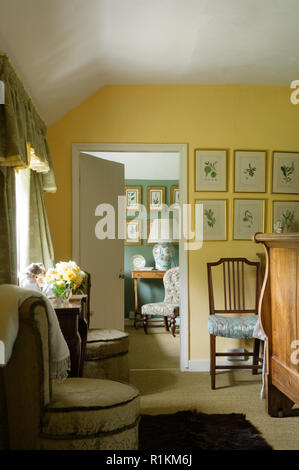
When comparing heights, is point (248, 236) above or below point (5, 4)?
below

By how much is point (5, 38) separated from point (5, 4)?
0.25m

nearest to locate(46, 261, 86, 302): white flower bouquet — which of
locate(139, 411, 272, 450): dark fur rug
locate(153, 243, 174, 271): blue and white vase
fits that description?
locate(139, 411, 272, 450): dark fur rug

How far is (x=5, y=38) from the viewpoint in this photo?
7.26 ft

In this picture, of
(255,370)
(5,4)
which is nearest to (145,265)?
(255,370)

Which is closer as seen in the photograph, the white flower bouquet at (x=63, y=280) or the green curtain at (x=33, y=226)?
the white flower bouquet at (x=63, y=280)

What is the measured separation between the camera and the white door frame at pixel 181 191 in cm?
403

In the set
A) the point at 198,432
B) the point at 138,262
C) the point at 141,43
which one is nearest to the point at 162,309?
the point at 138,262

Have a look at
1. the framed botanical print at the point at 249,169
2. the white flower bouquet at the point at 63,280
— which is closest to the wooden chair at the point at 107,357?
the white flower bouquet at the point at 63,280

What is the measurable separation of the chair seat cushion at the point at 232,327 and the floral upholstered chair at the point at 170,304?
2.13 m

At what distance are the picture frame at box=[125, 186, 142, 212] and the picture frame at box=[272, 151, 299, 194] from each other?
2.70 m

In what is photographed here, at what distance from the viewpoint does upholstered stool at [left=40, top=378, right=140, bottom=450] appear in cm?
182

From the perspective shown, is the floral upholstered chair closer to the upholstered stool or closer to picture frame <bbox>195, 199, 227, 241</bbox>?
picture frame <bbox>195, 199, 227, 241</bbox>

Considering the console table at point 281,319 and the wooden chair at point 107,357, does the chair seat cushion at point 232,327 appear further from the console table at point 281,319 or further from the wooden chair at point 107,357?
the wooden chair at point 107,357
